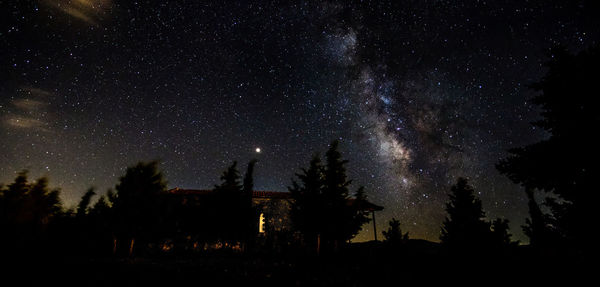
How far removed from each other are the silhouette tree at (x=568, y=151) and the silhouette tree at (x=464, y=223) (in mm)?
8443

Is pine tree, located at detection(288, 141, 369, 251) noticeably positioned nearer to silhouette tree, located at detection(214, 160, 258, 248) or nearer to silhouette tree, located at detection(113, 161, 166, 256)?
silhouette tree, located at detection(214, 160, 258, 248)

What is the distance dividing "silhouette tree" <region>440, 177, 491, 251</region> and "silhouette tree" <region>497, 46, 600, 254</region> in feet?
27.7

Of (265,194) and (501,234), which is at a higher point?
(265,194)

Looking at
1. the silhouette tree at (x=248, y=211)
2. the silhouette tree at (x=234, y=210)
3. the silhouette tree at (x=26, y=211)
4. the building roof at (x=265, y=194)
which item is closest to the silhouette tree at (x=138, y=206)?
the silhouette tree at (x=234, y=210)

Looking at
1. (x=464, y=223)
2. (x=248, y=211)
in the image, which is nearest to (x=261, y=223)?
(x=248, y=211)

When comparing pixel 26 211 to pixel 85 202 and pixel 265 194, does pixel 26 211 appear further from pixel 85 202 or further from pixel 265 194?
pixel 265 194

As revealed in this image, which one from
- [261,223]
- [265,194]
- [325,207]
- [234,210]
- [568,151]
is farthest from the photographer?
[265,194]

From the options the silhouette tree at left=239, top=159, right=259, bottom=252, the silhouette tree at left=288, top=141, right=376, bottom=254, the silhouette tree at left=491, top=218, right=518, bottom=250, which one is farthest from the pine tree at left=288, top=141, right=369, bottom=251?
the silhouette tree at left=491, top=218, right=518, bottom=250

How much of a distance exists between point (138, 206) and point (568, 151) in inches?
926

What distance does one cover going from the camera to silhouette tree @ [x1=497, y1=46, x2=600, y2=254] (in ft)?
26.9

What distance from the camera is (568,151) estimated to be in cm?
873

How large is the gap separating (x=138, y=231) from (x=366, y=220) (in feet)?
52.8

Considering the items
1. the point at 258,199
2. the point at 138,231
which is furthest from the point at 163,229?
the point at 258,199

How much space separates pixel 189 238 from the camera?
769 inches
